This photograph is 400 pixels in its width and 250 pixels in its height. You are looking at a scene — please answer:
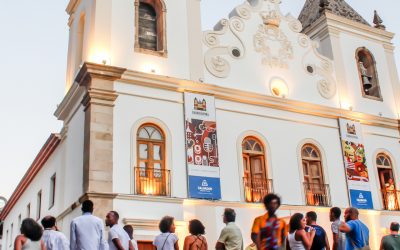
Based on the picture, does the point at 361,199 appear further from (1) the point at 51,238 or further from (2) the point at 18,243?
(2) the point at 18,243

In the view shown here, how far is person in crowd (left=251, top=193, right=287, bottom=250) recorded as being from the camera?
24.3 ft

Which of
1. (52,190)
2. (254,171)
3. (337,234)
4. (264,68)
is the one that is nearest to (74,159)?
(52,190)

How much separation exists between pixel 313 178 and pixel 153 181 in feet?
20.0

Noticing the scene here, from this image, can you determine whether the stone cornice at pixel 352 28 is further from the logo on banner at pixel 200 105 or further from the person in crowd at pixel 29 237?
the person in crowd at pixel 29 237

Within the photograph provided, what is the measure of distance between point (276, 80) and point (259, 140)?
258cm

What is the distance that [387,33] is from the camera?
920 inches

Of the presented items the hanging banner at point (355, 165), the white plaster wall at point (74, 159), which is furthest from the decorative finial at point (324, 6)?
the white plaster wall at point (74, 159)

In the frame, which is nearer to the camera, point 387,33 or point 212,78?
point 212,78

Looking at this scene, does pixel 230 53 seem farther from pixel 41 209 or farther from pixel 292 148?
pixel 41 209

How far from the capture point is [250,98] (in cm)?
1809

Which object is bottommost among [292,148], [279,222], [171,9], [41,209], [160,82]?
[279,222]

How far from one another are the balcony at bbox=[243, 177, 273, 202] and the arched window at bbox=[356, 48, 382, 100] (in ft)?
22.1

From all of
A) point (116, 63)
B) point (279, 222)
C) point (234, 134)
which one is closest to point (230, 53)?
point (234, 134)

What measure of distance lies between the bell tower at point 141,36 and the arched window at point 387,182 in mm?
8189
